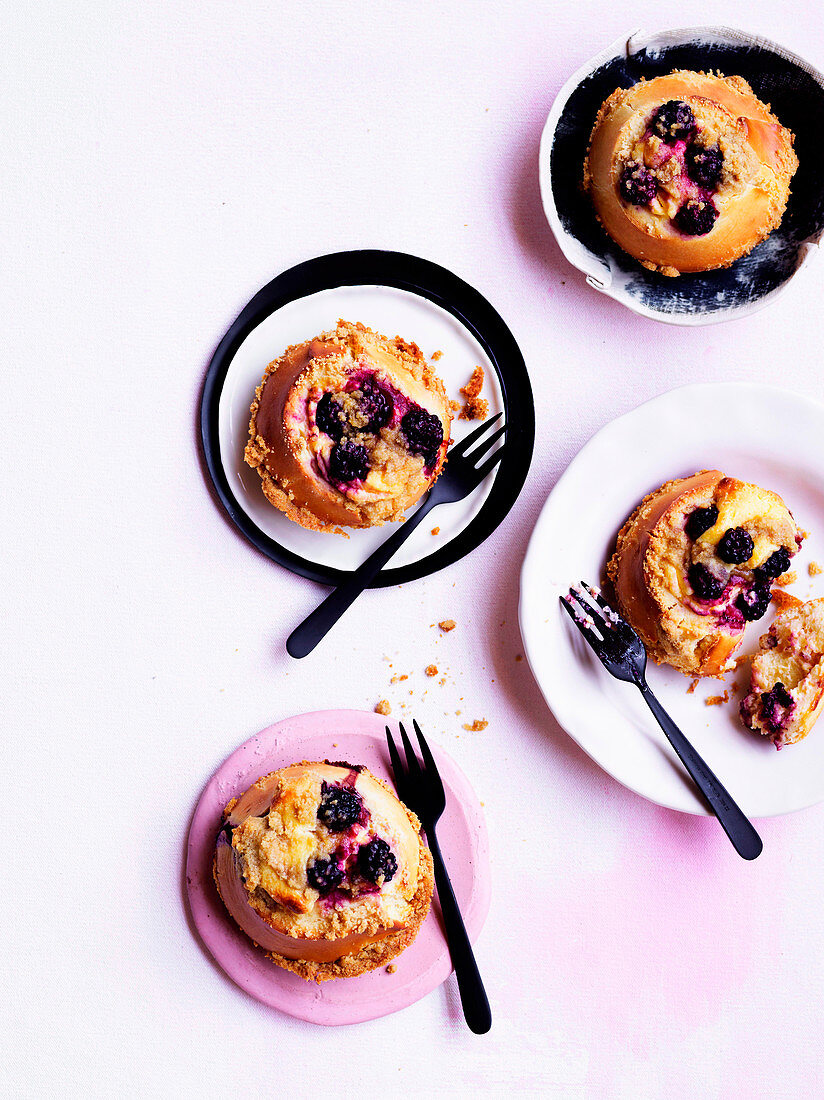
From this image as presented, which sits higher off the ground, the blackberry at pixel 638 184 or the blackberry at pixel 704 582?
the blackberry at pixel 638 184

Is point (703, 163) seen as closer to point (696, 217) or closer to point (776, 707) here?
point (696, 217)

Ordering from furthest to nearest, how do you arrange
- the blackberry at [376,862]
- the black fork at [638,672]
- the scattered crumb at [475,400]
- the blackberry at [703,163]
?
the scattered crumb at [475,400] → the black fork at [638,672] → the blackberry at [703,163] → the blackberry at [376,862]

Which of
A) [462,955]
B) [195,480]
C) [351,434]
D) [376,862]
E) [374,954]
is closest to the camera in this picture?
[376,862]

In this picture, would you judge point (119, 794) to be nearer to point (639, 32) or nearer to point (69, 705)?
point (69, 705)

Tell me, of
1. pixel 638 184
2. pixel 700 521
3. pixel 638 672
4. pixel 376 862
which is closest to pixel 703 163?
pixel 638 184

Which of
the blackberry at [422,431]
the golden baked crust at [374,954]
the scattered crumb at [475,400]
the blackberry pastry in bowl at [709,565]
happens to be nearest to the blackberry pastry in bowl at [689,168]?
the scattered crumb at [475,400]

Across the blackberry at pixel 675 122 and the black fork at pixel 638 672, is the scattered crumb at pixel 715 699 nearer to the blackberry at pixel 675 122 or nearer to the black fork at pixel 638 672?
the black fork at pixel 638 672

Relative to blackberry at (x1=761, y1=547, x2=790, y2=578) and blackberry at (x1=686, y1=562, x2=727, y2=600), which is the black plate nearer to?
blackberry at (x1=686, y1=562, x2=727, y2=600)

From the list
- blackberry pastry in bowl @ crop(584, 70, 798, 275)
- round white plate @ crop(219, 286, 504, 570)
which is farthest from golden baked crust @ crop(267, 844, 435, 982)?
blackberry pastry in bowl @ crop(584, 70, 798, 275)
